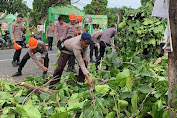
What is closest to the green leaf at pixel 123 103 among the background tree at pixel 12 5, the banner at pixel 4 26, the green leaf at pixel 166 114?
the green leaf at pixel 166 114

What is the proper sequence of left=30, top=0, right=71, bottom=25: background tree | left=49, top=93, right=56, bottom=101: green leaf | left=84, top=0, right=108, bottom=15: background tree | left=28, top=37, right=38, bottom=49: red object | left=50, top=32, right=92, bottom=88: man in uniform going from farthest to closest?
1. left=84, top=0, right=108, bottom=15: background tree
2. left=30, top=0, right=71, bottom=25: background tree
3. left=28, top=37, right=38, bottom=49: red object
4. left=50, top=32, right=92, bottom=88: man in uniform
5. left=49, top=93, right=56, bottom=101: green leaf

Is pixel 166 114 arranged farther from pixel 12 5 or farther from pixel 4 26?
pixel 4 26

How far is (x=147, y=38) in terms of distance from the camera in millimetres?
5438

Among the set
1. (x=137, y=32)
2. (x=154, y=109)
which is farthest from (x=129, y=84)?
(x=137, y=32)

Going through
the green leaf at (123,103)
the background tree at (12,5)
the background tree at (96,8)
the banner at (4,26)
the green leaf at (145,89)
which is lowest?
the green leaf at (123,103)

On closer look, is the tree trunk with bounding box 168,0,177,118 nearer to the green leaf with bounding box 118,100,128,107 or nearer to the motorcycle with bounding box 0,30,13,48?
the green leaf with bounding box 118,100,128,107

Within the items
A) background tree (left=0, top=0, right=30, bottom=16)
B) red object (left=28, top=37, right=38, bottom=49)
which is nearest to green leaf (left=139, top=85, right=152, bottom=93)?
red object (left=28, top=37, right=38, bottom=49)

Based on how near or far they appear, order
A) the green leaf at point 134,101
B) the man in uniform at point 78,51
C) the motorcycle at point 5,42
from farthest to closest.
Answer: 1. the motorcycle at point 5,42
2. the man in uniform at point 78,51
3. the green leaf at point 134,101

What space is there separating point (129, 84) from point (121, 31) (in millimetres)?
4308

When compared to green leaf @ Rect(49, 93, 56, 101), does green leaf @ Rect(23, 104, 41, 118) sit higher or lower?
higher

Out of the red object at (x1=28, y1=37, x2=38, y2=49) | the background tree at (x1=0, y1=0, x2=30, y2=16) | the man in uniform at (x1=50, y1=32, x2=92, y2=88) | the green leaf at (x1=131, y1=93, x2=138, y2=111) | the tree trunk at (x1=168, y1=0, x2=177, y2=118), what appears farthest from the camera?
the background tree at (x1=0, y1=0, x2=30, y2=16)

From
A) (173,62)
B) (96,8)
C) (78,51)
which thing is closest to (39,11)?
(96,8)

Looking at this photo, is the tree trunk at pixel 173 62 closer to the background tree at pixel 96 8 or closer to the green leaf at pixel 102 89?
the green leaf at pixel 102 89

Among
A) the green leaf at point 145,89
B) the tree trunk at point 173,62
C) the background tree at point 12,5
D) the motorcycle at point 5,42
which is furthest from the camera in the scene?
the background tree at point 12,5
